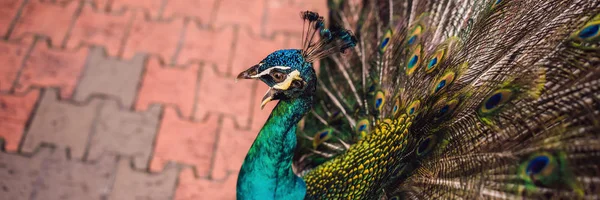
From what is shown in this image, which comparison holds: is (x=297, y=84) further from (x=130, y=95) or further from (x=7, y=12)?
(x=7, y=12)

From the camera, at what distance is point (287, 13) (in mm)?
2633

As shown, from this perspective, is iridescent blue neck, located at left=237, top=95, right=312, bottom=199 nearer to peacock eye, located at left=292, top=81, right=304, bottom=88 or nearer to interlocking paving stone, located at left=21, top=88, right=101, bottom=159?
peacock eye, located at left=292, top=81, right=304, bottom=88

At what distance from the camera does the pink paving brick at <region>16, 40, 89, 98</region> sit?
2.14 meters

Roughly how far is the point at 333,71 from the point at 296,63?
63 cm

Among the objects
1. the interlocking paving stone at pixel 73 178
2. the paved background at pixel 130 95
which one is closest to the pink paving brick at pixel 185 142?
the paved background at pixel 130 95

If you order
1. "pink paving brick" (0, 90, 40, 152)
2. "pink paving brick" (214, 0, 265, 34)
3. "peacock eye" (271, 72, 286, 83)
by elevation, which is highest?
"pink paving brick" (214, 0, 265, 34)

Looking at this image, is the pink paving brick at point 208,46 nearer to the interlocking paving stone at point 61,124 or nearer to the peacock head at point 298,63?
the interlocking paving stone at point 61,124

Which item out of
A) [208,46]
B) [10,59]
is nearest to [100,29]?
[10,59]

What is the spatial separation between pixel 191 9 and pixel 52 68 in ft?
2.27

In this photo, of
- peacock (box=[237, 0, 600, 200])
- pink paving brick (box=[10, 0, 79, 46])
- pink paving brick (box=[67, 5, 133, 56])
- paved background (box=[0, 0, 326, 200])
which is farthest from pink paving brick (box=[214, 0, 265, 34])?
peacock (box=[237, 0, 600, 200])

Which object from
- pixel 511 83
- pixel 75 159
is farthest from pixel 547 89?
pixel 75 159

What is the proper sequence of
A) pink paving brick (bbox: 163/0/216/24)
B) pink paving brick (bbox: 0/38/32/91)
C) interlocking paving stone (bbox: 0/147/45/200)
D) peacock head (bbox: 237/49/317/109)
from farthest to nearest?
pink paving brick (bbox: 163/0/216/24) < pink paving brick (bbox: 0/38/32/91) < interlocking paving stone (bbox: 0/147/45/200) < peacock head (bbox: 237/49/317/109)

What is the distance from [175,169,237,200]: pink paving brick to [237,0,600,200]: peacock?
0.39m

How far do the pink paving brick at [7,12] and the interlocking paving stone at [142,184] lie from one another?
867 mm
